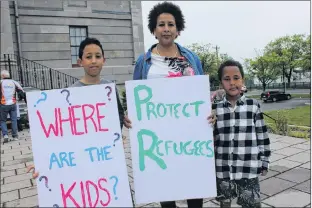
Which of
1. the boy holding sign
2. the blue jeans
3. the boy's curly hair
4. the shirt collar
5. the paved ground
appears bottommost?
the paved ground

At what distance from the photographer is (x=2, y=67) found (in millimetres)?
12188

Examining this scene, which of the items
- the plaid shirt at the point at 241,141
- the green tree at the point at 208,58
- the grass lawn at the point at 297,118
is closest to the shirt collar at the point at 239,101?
the plaid shirt at the point at 241,141

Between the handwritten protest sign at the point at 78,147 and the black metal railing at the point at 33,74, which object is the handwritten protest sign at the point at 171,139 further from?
the black metal railing at the point at 33,74

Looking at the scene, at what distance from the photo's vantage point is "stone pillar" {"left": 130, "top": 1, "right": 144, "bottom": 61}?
1623 centimetres

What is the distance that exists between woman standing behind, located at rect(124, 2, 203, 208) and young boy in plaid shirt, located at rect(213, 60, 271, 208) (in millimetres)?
317

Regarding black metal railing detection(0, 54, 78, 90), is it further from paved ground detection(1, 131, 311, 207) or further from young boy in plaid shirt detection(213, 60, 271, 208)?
young boy in plaid shirt detection(213, 60, 271, 208)

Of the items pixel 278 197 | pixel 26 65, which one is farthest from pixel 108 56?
pixel 278 197

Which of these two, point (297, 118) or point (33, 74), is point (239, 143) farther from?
point (33, 74)

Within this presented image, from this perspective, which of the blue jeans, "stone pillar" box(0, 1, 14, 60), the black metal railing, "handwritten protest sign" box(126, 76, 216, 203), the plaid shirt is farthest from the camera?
"stone pillar" box(0, 1, 14, 60)

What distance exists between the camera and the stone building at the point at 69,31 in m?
13.3

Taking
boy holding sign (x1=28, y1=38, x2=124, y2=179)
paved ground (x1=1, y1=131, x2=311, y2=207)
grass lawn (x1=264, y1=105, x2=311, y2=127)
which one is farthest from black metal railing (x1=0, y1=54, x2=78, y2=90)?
boy holding sign (x1=28, y1=38, x2=124, y2=179)

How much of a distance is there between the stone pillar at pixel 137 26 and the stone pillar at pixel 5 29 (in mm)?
6492

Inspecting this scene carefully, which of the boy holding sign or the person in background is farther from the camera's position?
the person in background

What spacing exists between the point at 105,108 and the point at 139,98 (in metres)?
0.27
